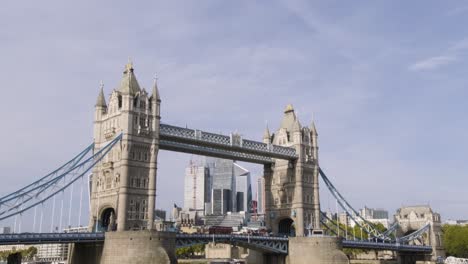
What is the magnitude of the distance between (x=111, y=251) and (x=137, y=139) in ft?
44.5

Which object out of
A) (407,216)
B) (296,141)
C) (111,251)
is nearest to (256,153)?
(296,141)

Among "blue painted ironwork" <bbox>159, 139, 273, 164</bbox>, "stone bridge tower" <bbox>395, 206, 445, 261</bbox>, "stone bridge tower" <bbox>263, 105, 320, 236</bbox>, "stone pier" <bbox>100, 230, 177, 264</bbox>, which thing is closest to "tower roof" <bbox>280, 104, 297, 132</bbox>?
"stone bridge tower" <bbox>263, 105, 320, 236</bbox>

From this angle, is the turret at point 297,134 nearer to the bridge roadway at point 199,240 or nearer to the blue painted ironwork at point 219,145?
the blue painted ironwork at point 219,145

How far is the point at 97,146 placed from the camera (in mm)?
61844

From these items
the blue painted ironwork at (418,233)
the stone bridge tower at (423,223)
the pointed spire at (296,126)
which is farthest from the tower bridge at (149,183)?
the stone bridge tower at (423,223)

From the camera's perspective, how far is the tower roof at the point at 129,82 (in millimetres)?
60031

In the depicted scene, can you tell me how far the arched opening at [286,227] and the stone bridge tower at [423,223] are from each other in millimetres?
40352

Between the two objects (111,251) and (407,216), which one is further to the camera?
(407,216)

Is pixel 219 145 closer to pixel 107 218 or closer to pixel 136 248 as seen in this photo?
pixel 107 218

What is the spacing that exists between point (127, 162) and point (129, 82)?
9680mm

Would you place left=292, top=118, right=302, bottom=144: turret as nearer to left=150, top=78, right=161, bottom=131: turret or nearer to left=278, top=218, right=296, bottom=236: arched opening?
left=278, top=218, right=296, bottom=236: arched opening

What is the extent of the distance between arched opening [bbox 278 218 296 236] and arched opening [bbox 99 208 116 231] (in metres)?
29.9

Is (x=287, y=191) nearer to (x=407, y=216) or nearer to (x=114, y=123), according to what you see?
(x=114, y=123)

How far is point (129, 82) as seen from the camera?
60.8 metres
